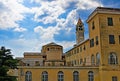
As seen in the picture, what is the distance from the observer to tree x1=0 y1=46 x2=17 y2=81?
102ft

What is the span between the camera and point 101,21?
39000 mm

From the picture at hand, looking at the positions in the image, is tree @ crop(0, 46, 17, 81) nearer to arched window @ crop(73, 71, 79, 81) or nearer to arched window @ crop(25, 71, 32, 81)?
arched window @ crop(25, 71, 32, 81)

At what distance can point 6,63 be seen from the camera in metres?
32.0

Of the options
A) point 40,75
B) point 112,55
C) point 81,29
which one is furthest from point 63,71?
point 81,29

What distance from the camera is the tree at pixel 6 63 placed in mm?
30969

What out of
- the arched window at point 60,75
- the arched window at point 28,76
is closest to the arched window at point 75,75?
the arched window at point 60,75

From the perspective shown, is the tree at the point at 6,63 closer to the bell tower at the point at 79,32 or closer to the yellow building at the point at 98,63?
the yellow building at the point at 98,63

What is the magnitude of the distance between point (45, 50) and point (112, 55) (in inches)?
1343

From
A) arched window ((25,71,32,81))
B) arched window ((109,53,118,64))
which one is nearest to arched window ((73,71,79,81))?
arched window ((109,53,118,64))

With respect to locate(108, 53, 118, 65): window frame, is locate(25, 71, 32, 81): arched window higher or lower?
lower

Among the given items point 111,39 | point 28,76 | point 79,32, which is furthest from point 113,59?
point 79,32

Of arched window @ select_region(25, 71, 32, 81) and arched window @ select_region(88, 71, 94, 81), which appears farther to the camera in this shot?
arched window @ select_region(88, 71, 94, 81)

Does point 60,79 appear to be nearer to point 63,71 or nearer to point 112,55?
point 63,71

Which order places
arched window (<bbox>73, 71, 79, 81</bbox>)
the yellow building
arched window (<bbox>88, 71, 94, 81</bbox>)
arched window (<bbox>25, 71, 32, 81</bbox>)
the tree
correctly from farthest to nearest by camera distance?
arched window (<bbox>88, 71, 94, 81</bbox>)
arched window (<bbox>73, 71, 79, 81</bbox>)
the yellow building
arched window (<bbox>25, 71, 32, 81</bbox>)
the tree
